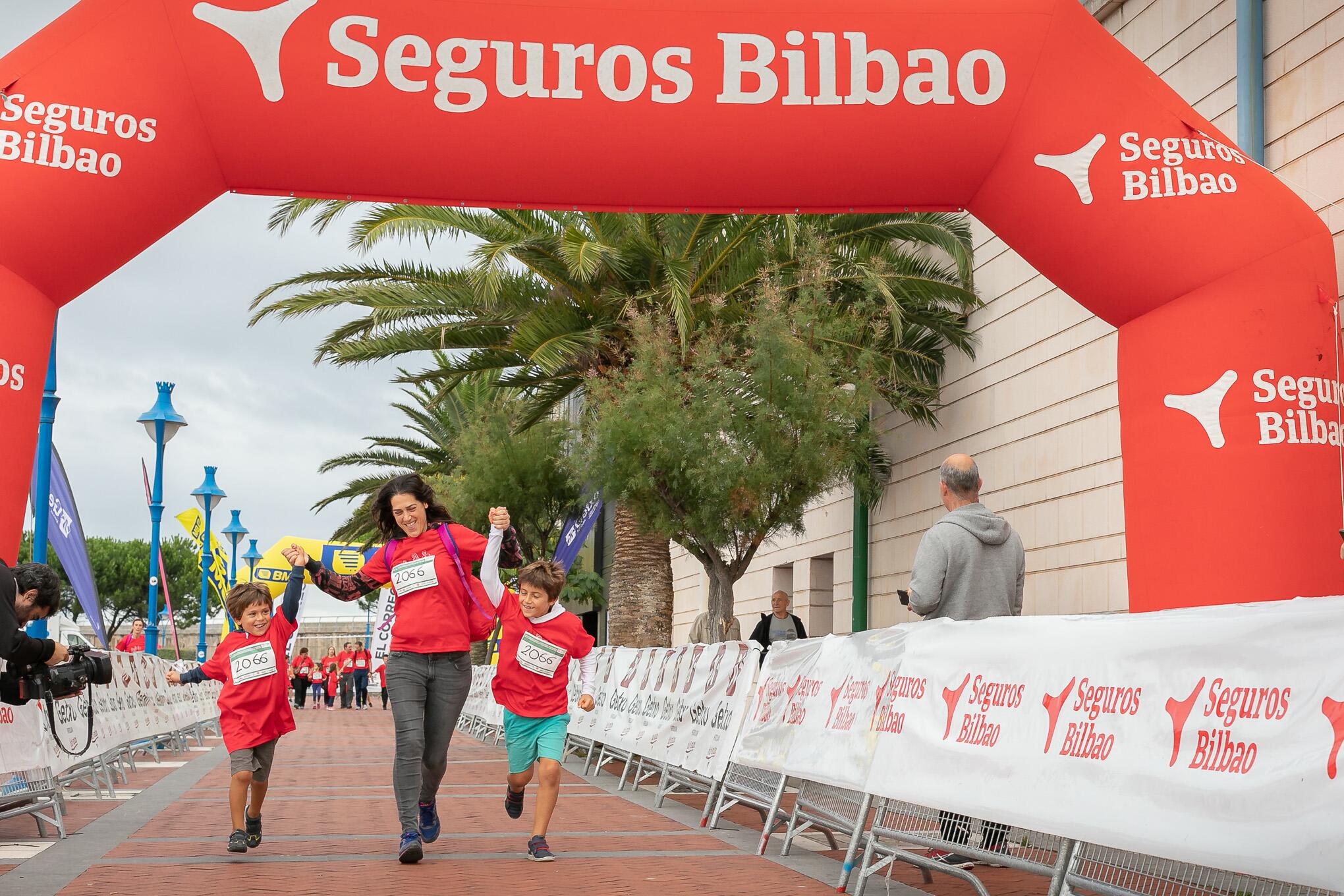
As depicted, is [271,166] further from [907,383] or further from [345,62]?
[907,383]

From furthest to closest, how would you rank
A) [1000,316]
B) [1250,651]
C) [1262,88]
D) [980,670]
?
[1000,316]
[1262,88]
[980,670]
[1250,651]

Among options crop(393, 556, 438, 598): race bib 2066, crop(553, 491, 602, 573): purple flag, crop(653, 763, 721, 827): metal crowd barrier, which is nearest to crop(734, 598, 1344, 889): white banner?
crop(393, 556, 438, 598): race bib 2066

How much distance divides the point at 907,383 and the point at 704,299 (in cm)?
286

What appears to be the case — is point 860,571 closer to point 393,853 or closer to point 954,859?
point 393,853

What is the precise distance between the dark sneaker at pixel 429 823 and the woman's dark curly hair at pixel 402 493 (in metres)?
1.49

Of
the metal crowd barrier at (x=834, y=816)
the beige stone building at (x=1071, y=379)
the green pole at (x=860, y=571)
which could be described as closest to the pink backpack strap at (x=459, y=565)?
the metal crowd barrier at (x=834, y=816)

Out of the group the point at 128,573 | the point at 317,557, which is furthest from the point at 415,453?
the point at 128,573

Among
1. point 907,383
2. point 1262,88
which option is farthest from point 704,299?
point 1262,88

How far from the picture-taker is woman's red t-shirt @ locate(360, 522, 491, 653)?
24.3ft

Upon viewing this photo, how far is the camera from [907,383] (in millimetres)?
18125

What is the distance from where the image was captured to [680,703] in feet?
35.2

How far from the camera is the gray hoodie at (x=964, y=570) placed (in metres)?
7.04

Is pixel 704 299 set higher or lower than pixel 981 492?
higher

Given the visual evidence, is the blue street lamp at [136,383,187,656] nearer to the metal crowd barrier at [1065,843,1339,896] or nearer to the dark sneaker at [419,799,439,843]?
the dark sneaker at [419,799,439,843]
